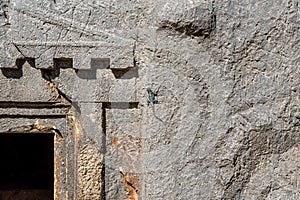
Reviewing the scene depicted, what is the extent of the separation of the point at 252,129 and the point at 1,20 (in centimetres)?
86

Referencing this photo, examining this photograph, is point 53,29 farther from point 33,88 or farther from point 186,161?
point 186,161

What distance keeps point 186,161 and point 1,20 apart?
73cm

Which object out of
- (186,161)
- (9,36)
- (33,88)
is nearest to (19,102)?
(33,88)

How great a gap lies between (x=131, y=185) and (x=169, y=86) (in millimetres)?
346

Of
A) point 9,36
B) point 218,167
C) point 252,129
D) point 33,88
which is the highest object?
point 9,36

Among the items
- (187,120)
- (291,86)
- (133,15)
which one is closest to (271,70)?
(291,86)

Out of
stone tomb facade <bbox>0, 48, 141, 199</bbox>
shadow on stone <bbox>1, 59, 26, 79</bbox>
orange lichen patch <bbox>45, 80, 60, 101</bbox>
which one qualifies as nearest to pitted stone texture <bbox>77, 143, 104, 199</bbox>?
stone tomb facade <bbox>0, 48, 141, 199</bbox>

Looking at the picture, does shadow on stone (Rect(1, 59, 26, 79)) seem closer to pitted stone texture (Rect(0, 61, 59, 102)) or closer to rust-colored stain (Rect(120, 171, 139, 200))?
pitted stone texture (Rect(0, 61, 59, 102))

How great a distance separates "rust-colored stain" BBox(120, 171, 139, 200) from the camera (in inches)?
69.5

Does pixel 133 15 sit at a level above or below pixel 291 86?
above

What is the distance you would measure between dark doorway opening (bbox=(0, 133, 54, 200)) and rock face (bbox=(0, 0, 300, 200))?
0.63 m

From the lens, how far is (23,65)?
1.74 metres

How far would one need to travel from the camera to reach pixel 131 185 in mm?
1771

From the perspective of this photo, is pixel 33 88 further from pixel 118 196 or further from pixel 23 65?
pixel 118 196
